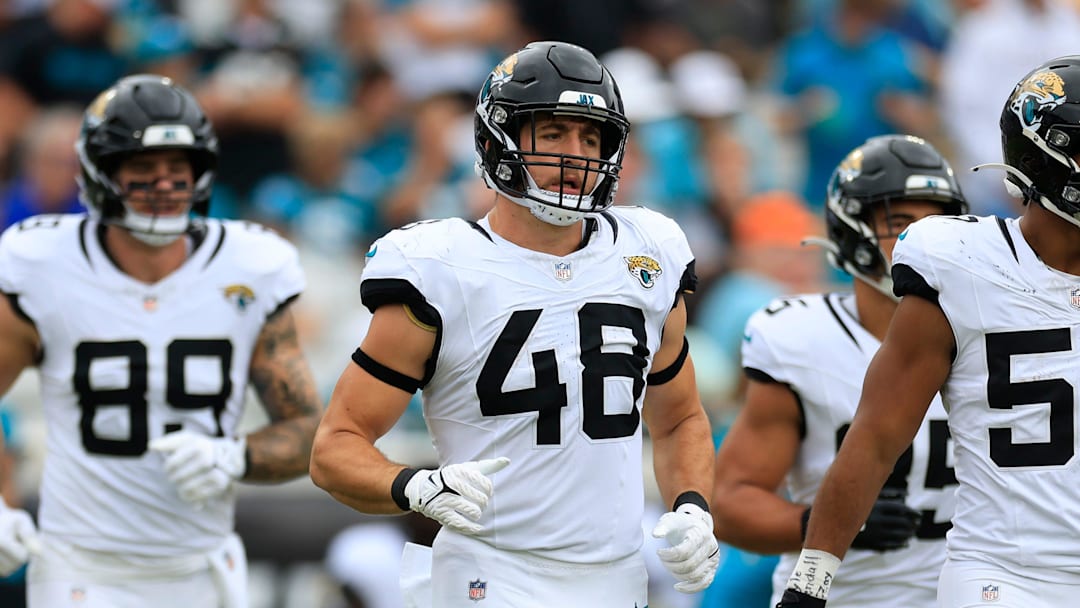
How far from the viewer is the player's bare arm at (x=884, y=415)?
409 centimetres

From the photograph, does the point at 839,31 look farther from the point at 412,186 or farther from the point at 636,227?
the point at 636,227

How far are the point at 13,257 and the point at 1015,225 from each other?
124 inches

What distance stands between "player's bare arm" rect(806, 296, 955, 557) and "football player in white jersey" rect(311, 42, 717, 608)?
338 millimetres

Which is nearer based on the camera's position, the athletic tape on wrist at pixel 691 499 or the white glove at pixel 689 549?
the white glove at pixel 689 549

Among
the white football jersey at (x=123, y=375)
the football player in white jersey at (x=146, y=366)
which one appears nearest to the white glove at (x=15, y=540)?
the football player in white jersey at (x=146, y=366)

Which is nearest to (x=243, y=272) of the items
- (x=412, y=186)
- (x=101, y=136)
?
(x=101, y=136)

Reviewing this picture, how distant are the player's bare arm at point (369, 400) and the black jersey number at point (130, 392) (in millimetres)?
1380

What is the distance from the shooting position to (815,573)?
4273 millimetres

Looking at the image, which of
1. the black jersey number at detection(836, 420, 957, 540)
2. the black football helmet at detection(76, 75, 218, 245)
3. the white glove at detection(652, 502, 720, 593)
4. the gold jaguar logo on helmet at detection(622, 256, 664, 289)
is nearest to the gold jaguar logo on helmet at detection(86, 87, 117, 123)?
the black football helmet at detection(76, 75, 218, 245)

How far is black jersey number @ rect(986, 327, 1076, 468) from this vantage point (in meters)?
3.98

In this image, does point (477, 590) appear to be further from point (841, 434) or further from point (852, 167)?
point (852, 167)

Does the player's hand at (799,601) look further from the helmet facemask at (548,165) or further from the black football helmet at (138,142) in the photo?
the black football helmet at (138,142)

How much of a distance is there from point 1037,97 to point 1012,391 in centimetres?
72

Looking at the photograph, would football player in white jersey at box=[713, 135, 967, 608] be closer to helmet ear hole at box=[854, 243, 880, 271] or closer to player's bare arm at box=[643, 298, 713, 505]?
helmet ear hole at box=[854, 243, 880, 271]
